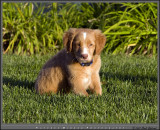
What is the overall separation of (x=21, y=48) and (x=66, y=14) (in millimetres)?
1973

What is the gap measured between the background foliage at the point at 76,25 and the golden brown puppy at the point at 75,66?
426cm

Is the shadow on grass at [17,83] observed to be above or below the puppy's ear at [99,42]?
below

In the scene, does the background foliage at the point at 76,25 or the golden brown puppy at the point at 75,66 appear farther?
the background foliage at the point at 76,25

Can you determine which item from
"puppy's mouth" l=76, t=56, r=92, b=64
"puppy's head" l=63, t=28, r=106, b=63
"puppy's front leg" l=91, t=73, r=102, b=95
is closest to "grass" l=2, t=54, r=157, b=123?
"puppy's front leg" l=91, t=73, r=102, b=95

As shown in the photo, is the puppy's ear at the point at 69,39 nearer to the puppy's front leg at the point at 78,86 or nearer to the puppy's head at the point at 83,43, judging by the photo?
the puppy's head at the point at 83,43

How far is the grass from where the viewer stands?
360 centimetres

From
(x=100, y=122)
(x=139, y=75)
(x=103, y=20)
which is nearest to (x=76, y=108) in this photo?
(x=100, y=122)

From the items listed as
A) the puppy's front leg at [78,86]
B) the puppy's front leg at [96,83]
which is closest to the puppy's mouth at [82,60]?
the puppy's front leg at [78,86]

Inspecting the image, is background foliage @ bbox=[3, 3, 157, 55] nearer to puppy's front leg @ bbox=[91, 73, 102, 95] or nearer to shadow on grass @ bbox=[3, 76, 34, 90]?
shadow on grass @ bbox=[3, 76, 34, 90]

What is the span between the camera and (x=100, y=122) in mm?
3480

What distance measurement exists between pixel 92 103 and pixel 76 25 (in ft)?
19.1

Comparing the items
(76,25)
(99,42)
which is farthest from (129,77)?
(76,25)

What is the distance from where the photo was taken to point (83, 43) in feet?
13.3

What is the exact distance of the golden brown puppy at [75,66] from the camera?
161 inches
